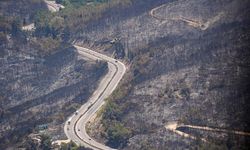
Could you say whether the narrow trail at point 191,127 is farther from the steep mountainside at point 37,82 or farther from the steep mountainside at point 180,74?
the steep mountainside at point 37,82

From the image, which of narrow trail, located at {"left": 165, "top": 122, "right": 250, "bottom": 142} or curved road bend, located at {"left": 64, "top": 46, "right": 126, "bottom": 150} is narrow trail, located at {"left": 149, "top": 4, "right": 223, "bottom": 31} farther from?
narrow trail, located at {"left": 165, "top": 122, "right": 250, "bottom": 142}

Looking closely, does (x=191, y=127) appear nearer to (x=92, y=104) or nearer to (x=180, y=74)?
A: (x=180, y=74)

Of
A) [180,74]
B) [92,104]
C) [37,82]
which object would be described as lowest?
[37,82]

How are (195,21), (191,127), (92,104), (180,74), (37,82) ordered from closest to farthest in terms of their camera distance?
(191,127), (180,74), (92,104), (37,82), (195,21)

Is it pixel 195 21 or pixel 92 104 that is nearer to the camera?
pixel 92 104

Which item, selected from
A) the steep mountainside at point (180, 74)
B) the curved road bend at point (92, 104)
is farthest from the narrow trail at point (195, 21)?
the curved road bend at point (92, 104)

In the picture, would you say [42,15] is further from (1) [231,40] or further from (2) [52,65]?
(1) [231,40]

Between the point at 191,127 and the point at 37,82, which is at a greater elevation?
the point at 191,127

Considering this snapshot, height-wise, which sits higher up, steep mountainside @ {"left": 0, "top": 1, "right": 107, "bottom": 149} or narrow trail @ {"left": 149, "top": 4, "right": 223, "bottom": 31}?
narrow trail @ {"left": 149, "top": 4, "right": 223, "bottom": 31}

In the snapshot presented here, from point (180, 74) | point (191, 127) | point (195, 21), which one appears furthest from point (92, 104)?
point (195, 21)

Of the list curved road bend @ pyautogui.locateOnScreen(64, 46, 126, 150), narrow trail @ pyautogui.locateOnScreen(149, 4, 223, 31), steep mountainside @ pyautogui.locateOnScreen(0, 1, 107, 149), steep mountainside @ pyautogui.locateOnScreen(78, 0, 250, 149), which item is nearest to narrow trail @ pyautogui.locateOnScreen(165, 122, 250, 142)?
steep mountainside @ pyautogui.locateOnScreen(78, 0, 250, 149)
